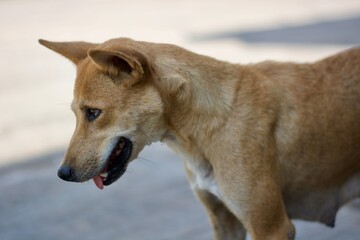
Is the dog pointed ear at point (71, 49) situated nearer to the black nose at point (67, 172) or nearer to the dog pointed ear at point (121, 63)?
the dog pointed ear at point (121, 63)

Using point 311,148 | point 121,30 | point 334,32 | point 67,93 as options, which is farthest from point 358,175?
point 121,30

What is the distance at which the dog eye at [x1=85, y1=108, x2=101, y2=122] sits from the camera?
152 inches

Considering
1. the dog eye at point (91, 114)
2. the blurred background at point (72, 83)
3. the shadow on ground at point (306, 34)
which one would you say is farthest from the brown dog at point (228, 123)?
the shadow on ground at point (306, 34)

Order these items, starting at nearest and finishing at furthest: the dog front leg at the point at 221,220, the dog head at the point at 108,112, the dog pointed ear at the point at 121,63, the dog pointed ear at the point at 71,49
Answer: the dog pointed ear at the point at 121,63, the dog head at the point at 108,112, the dog pointed ear at the point at 71,49, the dog front leg at the point at 221,220

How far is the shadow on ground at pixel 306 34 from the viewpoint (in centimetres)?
1227

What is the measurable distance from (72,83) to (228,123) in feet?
21.9

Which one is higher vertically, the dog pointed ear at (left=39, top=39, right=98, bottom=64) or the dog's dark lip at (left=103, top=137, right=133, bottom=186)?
the dog pointed ear at (left=39, top=39, right=98, bottom=64)

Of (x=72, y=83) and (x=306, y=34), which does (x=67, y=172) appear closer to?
(x=72, y=83)

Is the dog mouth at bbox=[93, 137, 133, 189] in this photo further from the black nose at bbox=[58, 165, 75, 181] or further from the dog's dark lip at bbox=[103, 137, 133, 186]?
the black nose at bbox=[58, 165, 75, 181]

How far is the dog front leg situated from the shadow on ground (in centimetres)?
780

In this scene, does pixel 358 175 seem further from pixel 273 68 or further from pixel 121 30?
pixel 121 30

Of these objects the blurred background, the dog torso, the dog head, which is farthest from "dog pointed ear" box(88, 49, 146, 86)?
the blurred background

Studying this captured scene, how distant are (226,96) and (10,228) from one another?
8.58 feet

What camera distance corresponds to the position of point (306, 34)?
13.1m
